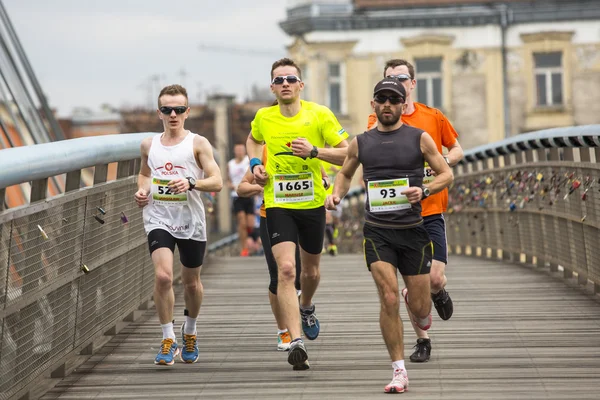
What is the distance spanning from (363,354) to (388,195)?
1599 millimetres

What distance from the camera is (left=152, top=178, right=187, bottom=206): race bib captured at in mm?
9695

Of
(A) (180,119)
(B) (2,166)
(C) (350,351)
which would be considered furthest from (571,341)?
(B) (2,166)

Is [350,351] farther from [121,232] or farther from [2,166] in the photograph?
[2,166]

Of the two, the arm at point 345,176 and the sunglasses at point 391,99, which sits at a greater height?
the sunglasses at point 391,99

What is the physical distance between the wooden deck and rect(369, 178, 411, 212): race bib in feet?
3.42

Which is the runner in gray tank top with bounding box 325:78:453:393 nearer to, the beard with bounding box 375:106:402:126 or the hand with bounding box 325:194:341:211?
the beard with bounding box 375:106:402:126

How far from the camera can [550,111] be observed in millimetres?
51906

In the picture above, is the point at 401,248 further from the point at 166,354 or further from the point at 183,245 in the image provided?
the point at 166,354

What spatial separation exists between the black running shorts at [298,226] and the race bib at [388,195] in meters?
1.19

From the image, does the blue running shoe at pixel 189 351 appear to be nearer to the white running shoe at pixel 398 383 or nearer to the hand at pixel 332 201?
the hand at pixel 332 201

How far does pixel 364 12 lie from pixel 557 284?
1552 inches

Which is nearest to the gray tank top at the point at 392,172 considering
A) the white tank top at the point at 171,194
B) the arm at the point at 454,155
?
the arm at the point at 454,155

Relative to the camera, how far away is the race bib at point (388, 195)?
340 inches

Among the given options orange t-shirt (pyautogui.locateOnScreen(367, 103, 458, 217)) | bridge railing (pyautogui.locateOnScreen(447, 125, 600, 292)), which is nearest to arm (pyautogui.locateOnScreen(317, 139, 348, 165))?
orange t-shirt (pyautogui.locateOnScreen(367, 103, 458, 217))
